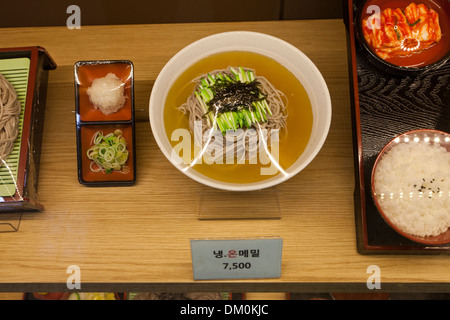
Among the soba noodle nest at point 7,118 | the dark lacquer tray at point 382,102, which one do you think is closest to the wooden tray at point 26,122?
the soba noodle nest at point 7,118

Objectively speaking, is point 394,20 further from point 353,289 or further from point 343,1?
point 353,289

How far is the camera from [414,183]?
150 centimetres

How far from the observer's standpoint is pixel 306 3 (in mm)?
1809

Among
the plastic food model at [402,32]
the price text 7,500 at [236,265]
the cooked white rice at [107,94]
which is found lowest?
the price text 7,500 at [236,265]

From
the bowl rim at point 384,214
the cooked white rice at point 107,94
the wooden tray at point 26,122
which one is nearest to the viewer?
the bowl rim at point 384,214

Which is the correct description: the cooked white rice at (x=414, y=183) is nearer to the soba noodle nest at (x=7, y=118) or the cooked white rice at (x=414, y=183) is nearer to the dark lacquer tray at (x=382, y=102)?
the dark lacquer tray at (x=382, y=102)

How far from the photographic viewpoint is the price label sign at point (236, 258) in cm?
139

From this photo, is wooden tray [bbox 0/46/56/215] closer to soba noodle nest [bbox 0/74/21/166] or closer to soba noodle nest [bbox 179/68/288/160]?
soba noodle nest [bbox 0/74/21/166]

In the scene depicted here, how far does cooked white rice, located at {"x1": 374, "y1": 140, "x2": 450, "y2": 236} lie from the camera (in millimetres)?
1445

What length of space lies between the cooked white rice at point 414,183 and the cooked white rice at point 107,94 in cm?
108

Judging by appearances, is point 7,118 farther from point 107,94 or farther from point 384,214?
point 384,214

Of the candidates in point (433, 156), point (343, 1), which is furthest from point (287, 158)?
point (343, 1)

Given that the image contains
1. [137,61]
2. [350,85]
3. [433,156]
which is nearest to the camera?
[433,156]

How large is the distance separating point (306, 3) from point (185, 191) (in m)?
1.03
